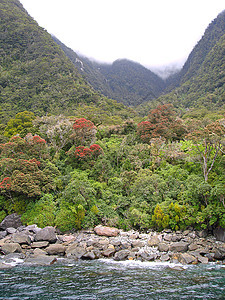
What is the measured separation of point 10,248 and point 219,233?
59.6 feet

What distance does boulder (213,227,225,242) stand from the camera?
1789cm

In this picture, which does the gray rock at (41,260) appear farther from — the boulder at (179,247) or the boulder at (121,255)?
the boulder at (179,247)

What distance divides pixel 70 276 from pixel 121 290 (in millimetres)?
3715

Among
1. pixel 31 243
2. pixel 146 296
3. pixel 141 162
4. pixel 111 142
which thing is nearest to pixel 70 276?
pixel 146 296

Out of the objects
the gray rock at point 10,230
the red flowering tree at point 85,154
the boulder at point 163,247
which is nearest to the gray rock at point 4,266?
the gray rock at point 10,230

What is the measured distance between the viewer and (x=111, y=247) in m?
18.1

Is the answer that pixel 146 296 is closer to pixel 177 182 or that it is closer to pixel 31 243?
pixel 31 243

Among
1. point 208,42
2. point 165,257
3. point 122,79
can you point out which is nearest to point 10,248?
point 165,257

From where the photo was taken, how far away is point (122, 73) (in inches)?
6678

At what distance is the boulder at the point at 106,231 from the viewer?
21.0 m

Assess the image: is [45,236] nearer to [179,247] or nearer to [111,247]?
[111,247]

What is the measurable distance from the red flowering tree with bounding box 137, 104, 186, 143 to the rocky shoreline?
19.9m

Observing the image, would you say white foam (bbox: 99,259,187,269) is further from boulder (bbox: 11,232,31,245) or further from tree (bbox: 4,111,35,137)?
tree (bbox: 4,111,35,137)

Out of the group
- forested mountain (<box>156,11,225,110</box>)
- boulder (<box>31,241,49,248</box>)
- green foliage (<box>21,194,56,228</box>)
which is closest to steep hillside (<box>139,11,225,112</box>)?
forested mountain (<box>156,11,225,110</box>)
